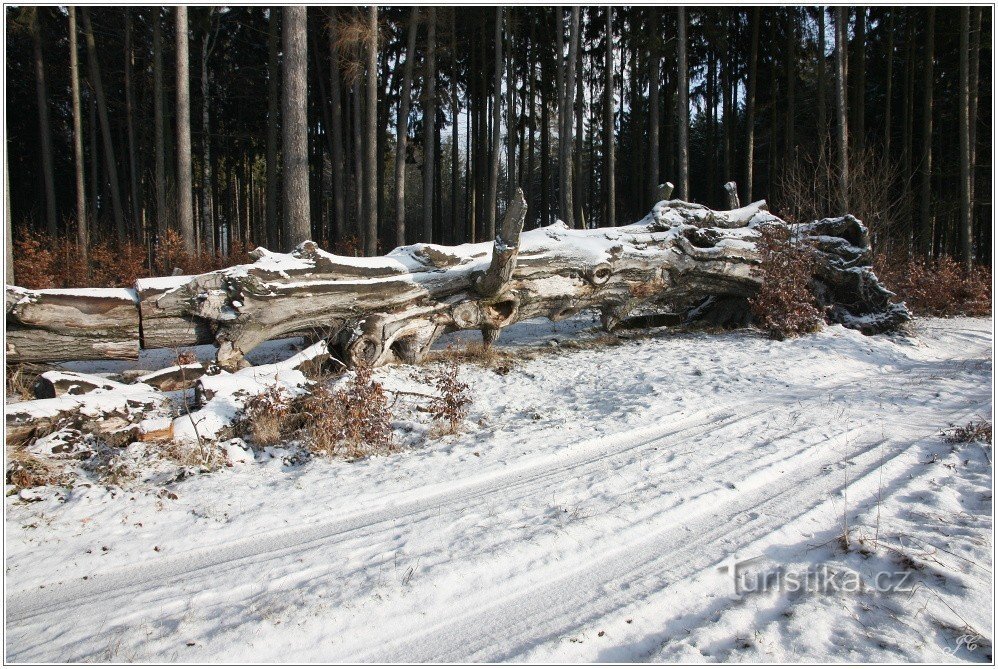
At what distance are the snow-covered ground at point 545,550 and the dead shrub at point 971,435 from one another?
0.09 metres

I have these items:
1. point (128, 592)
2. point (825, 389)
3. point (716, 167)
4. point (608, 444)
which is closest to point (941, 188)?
point (716, 167)

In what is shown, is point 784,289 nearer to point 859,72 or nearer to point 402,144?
point 402,144

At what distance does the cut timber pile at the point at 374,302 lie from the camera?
194 inches

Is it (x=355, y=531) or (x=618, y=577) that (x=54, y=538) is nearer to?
(x=355, y=531)

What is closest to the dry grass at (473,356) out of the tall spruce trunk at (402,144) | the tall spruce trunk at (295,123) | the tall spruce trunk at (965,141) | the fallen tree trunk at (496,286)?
the fallen tree trunk at (496,286)

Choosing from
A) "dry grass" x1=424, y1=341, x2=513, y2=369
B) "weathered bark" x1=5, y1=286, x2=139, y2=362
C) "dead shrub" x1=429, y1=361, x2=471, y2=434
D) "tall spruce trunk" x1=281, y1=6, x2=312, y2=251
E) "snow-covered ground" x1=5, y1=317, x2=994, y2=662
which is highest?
"tall spruce trunk" x1=281, y1=6, x2=312, y2=251

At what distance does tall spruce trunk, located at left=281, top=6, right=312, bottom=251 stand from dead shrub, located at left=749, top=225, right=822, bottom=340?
8.01 m

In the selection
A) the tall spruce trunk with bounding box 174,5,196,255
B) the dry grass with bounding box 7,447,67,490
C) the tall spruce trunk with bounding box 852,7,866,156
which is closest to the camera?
the dry grass with bounding box 7,447,67,490

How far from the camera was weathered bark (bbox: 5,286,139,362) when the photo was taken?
17.3ft

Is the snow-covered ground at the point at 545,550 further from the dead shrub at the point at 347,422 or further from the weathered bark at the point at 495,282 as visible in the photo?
the weathered bark at the point at 495,282

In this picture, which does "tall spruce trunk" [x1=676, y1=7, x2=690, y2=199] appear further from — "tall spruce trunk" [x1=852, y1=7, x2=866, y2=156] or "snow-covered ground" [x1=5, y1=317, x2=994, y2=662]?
"snow-covered ground" [x1=5, y1=317, x2=994, y2=662]

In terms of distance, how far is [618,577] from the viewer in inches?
108

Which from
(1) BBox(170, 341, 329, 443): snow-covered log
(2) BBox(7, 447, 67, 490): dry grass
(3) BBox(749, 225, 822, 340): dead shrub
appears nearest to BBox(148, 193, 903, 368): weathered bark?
(3) BBox(749, 225, 822, 340): dead shrub

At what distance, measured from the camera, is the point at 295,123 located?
9.08 meters
